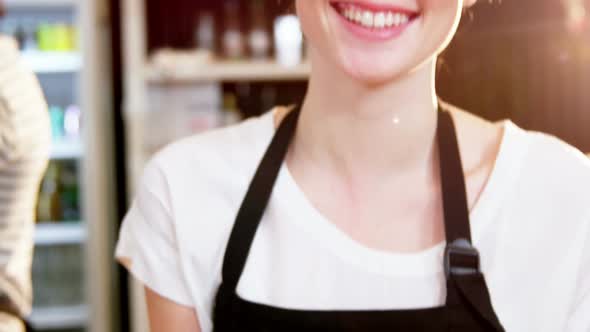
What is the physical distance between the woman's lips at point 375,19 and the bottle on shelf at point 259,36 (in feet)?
5.36

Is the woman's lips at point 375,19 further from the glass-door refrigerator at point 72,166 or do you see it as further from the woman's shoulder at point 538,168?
the glass-door refrigerator at point 72,166

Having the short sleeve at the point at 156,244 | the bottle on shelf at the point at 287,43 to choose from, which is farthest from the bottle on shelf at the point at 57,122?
the short sleeve at the point at 156,244

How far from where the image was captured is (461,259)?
68 cm

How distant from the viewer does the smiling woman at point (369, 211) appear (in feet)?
2.20

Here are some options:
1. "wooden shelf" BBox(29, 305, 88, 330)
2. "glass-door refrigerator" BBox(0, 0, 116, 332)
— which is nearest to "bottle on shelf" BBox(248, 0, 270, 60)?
"glass-door refrigerator" BBox(0, 0, 116, 332)

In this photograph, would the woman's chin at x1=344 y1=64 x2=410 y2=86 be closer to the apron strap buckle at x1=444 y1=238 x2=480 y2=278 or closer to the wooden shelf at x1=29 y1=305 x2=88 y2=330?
the apron strap buckle at x1=444 y1=238 x2=480 y2=278

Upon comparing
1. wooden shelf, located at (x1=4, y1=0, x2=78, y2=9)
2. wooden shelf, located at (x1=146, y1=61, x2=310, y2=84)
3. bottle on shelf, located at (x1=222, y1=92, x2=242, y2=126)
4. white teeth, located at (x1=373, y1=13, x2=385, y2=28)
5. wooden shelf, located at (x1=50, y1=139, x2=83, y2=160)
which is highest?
white teeth, located at (x1=373, y1=13, x2=385, y2=28)

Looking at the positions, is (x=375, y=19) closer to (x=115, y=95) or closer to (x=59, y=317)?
(x=115, y=95)

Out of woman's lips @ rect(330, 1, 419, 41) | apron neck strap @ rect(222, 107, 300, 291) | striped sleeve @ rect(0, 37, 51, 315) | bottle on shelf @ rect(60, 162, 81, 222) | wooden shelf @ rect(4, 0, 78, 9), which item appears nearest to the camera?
woman's lips @ rect(330, 1, 419, 41)

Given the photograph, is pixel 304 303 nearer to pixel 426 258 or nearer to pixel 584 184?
pixel 426 258

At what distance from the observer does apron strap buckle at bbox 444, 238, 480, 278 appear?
2.21 ft

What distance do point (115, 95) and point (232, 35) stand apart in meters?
0.67

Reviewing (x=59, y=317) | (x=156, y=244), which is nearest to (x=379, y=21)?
(x=156, y=244)

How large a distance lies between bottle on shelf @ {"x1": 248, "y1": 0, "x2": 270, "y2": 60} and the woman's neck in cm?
148
